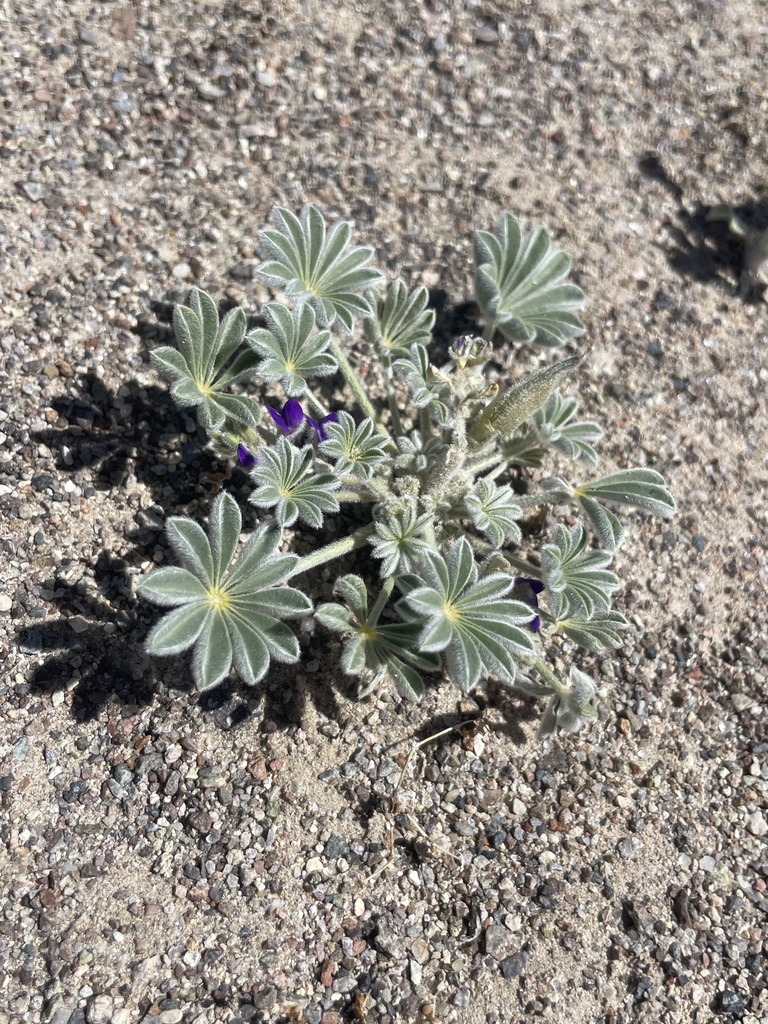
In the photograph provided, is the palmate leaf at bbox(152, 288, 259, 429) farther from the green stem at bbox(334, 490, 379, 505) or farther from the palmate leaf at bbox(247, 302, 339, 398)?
the green stem at bbox(334, 490, 379, 505)

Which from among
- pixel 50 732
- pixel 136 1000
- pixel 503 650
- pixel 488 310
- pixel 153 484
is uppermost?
pixel 488 310

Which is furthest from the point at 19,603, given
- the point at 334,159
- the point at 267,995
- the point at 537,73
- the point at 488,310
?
the point at 537,73

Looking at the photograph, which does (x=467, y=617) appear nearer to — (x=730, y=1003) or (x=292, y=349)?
(x=292, y=349)

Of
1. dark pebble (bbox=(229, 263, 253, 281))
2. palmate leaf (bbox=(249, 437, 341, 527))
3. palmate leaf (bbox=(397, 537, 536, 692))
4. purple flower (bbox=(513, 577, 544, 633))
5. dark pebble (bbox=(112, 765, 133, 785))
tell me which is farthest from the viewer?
dark pebble (bbox=(229, 263, 253, 281))

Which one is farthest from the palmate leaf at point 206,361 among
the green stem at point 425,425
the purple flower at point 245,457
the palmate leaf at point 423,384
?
the green stem at point 425,425

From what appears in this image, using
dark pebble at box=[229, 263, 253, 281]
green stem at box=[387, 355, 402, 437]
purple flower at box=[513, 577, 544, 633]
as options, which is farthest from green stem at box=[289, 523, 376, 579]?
dark pebble at box=[229, 263, 253, 281]

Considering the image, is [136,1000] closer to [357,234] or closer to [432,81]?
[357,234]
